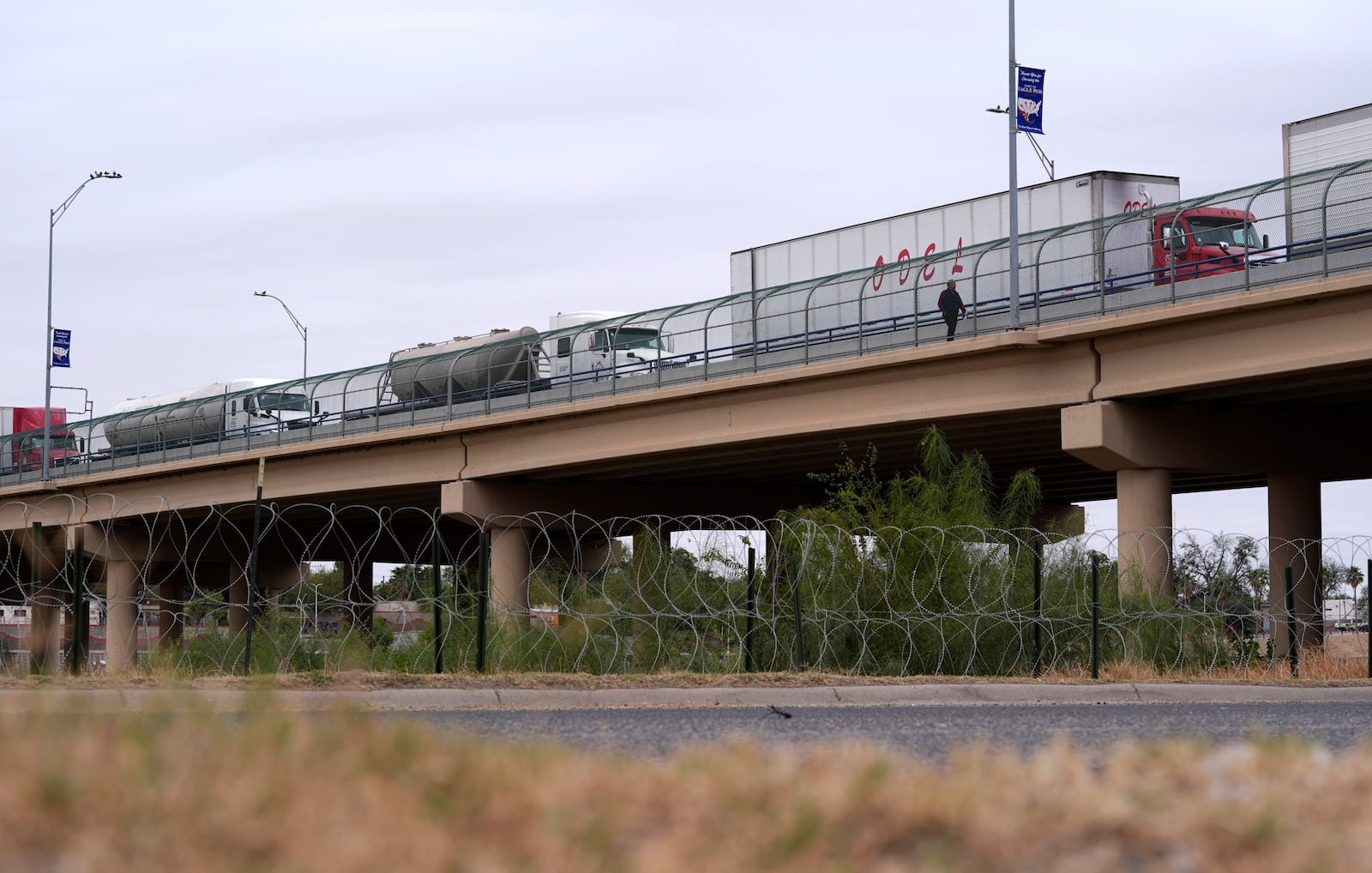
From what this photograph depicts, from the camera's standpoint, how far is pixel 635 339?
40.9m

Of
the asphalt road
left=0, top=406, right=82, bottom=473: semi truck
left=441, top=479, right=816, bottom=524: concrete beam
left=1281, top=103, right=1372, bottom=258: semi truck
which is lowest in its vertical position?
the asphalt road

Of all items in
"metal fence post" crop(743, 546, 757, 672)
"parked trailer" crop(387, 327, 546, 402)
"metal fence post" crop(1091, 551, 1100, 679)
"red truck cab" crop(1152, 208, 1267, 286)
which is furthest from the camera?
"parked trailer" crop(387, 327, 546, 402)

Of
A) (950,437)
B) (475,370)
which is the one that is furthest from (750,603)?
(475,370)

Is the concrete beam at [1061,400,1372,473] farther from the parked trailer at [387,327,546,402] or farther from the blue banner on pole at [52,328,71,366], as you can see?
the blue banner on pole at [52,328,71,366]

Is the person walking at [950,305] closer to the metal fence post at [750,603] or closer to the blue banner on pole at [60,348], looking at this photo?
the metal fence post at [750,603]

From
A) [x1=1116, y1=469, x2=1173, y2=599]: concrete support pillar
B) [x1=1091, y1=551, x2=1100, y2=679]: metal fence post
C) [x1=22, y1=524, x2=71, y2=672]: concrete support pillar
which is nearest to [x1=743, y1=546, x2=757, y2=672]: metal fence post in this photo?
[x1=1091, y1=551, x2=1100, y2=679]: metal fence post

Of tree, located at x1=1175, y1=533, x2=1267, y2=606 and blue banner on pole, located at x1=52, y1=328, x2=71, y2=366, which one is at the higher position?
blue banner on pole, located at x1=52, y1=328, x2=71, y2=366

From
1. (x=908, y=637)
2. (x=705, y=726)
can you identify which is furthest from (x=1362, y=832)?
(x=908, y=637)

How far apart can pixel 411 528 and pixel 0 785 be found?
65907 mm

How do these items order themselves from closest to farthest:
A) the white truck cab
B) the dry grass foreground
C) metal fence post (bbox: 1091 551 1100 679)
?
1. the dry grass foreground
2. metal fence post (bbox: 1091 551 1100 679)
3. the white truck cab

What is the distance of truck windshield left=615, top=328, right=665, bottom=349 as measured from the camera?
39969 mm

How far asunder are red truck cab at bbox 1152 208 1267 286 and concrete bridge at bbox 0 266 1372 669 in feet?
2.53

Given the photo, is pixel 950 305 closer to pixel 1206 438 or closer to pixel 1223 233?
pixel 1223 233

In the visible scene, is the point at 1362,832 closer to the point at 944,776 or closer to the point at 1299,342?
the point at 944,776
